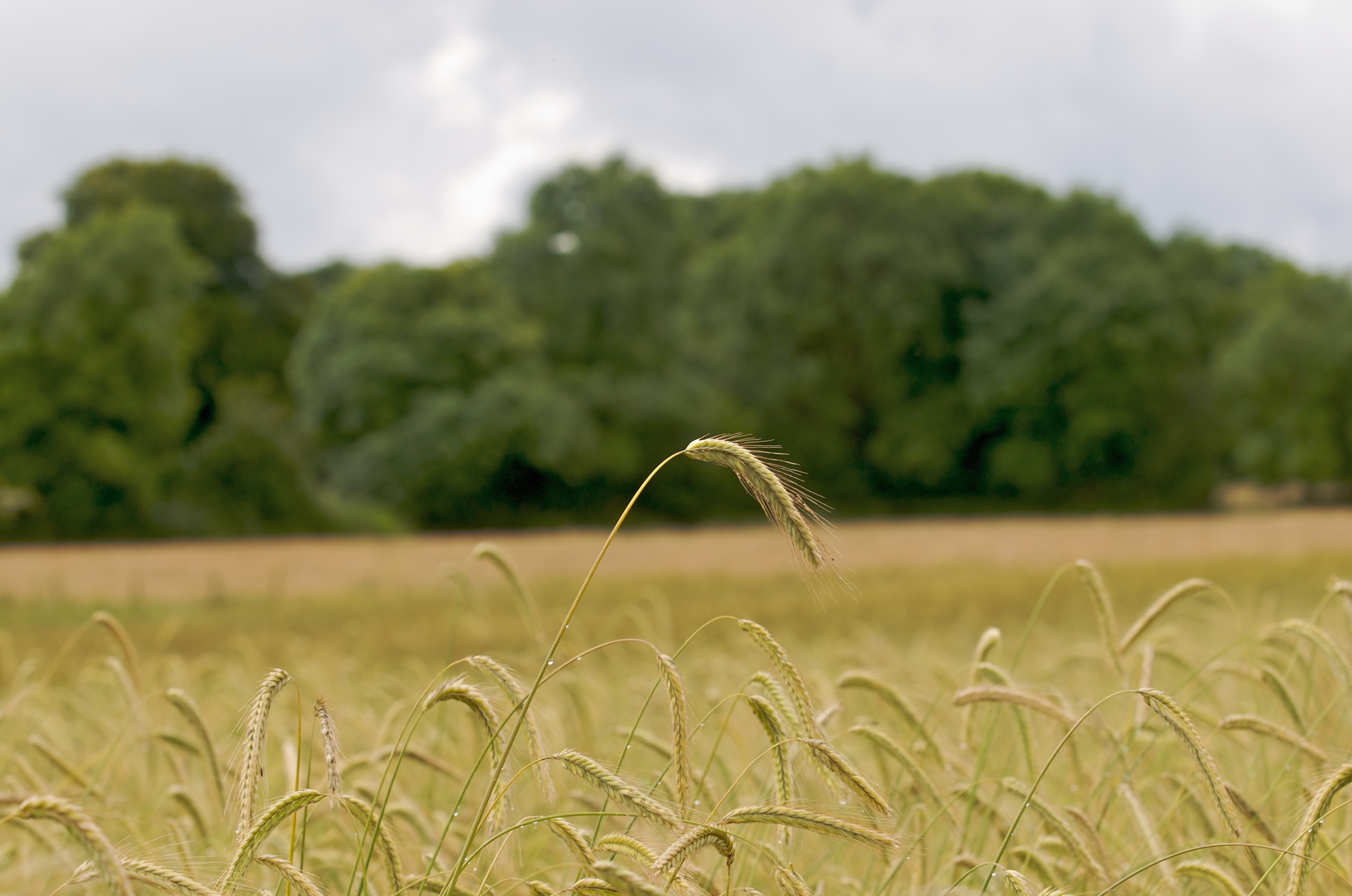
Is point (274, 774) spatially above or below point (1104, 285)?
below

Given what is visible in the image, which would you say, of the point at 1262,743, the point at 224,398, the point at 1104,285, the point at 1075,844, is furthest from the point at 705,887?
the point at 1104,285

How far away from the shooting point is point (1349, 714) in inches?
94.9

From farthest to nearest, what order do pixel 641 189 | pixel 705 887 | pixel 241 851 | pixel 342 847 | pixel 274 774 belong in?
pixel 641 189, pixel 274 774, pixel 342 847, pixel 705 887, pixel 241 851

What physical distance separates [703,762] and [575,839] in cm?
222

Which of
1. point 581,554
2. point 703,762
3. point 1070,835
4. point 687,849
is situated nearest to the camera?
point 687,849

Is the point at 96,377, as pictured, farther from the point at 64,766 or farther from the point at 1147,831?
the point at 1147,831

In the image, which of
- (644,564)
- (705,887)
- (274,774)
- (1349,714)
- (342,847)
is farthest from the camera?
(644,564)

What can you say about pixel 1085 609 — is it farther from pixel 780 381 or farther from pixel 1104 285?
pixel 1104 285

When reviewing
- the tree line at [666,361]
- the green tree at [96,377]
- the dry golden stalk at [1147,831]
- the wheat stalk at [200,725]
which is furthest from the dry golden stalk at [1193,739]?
the tree line at [666,361]

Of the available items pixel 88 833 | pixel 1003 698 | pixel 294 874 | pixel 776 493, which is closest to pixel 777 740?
pixel 776 493

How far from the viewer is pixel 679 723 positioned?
1.34 meters

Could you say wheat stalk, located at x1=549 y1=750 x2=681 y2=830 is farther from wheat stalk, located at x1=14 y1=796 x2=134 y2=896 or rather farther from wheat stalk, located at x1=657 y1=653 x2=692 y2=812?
wheat stalk, located at x1=14 y1=796 x2=134 y2=896

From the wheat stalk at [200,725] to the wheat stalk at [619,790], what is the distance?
97cm

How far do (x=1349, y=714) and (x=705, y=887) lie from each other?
5.69 feet
